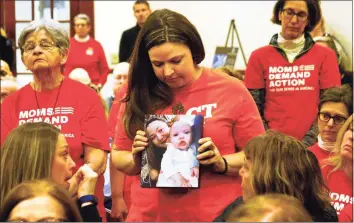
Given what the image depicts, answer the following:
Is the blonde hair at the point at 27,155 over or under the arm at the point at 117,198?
over

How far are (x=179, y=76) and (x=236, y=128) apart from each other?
0.29 meters

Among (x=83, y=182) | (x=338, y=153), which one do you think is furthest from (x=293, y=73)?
(x=83, y=182)

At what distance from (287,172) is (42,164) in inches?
34.3

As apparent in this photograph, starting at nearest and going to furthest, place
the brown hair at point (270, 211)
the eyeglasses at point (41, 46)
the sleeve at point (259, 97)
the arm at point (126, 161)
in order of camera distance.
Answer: the brown hair at point (270, 211), the arm at point (126, 161), the eyeglasses at point (41, 46), the sleeve at point (259, 97)

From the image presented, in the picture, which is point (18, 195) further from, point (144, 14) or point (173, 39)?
point (144, 14)

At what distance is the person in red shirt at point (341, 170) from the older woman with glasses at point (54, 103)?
39.0 inches

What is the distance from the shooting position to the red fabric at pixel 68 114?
141 inches

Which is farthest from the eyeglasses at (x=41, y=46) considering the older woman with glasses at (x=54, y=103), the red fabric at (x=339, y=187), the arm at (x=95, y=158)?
the red fabric at (x=339, y=187)

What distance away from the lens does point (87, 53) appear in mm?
9703

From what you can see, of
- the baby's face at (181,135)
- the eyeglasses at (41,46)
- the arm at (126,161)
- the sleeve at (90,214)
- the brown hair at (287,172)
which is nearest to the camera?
the brown hair at (287,172)

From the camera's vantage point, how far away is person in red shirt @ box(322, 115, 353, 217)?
3592 millimetres

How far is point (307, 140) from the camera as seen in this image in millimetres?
4688

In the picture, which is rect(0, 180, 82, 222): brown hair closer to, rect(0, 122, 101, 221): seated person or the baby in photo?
rect(0, 122, 101, 221): seated person

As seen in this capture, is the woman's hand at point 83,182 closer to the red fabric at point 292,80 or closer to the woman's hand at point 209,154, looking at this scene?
the woman's hand at point 209,154
